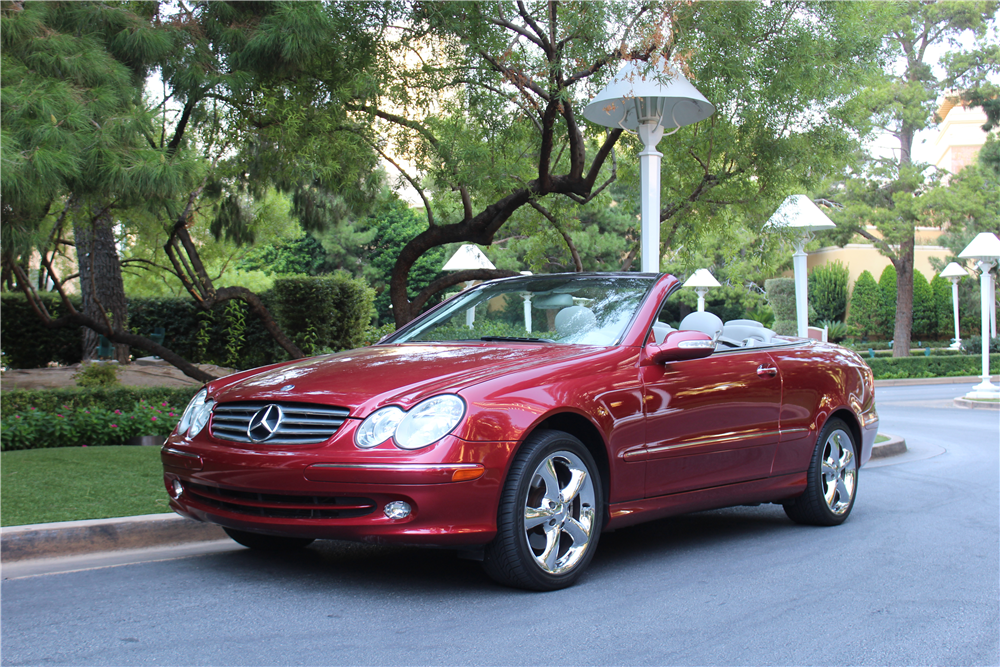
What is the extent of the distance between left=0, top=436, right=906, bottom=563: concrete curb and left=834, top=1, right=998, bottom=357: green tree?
1201 inches

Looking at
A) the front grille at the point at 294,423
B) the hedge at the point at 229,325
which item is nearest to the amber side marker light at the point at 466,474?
the front grille at the point at 294,423

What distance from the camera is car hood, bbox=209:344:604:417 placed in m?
4.18

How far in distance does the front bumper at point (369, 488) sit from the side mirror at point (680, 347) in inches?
49.5

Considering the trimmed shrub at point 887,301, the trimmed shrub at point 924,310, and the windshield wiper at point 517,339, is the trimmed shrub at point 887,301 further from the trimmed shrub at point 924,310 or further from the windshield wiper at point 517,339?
the windshield wiper at point 517,339

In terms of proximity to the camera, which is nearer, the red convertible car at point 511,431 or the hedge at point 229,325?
the red convertible car at point 511,431

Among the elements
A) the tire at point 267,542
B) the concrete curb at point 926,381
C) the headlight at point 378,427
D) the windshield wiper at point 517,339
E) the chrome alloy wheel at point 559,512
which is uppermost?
the windshield wiper at point 517,339

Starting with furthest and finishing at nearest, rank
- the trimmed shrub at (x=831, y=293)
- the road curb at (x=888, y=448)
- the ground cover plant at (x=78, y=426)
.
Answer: the trimmed shrub at (x=831, y=293) < the road curb at (x=888, y=448) < the ground cover plant at (x=78, y=426)

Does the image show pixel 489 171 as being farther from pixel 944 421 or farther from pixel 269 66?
pixel 944 421

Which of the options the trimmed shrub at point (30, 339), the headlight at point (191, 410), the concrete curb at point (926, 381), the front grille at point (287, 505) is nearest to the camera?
the front grille at point (287, 505)

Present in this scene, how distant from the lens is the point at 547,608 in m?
4.15

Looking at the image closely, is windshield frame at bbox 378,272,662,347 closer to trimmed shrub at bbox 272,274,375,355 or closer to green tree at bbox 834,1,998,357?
trimmed shrub at bbox 272,274,375,355

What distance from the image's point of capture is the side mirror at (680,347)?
16.6 ft

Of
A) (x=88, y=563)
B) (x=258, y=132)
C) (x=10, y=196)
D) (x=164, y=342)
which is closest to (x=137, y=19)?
(x=258, y=132)

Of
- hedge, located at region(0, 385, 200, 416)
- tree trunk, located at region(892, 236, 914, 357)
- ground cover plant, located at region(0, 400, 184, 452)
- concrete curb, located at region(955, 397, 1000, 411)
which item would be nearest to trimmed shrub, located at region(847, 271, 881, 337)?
tree trunk, located at region(892, 236, 914, 357)
